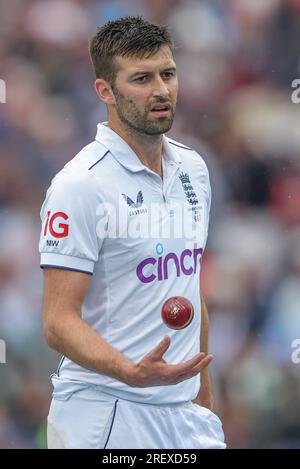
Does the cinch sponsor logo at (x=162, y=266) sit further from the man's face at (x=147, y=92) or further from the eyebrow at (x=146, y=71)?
the eyebrow at (x=146, y=71)

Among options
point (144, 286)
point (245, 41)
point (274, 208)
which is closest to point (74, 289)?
point (144, 286)

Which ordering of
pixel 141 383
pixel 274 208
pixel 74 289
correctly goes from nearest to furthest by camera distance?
1. pixel 141 383
2. pixel 74 289
3. pixel 274 208

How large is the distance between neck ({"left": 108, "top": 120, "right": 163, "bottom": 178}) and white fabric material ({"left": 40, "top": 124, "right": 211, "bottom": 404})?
3cm

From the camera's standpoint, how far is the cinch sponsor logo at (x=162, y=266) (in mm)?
3490

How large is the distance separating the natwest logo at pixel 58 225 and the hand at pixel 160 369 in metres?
0.61

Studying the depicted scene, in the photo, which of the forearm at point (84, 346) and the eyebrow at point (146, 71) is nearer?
the forearm at point (84, 346)

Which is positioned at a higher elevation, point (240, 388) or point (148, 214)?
point (148, 214)

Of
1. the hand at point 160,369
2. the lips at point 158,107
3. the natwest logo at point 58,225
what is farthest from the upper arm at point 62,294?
the lips at point 158,107

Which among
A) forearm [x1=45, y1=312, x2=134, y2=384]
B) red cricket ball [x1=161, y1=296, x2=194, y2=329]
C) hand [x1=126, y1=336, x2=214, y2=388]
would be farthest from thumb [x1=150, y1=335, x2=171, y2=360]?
red cricket ball [x1=161, y1=296, x2=194, y2=329]

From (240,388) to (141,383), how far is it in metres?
2.88

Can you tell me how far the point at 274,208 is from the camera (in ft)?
20.4

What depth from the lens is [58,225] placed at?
340 cm

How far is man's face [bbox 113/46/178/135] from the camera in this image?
3.55 m
